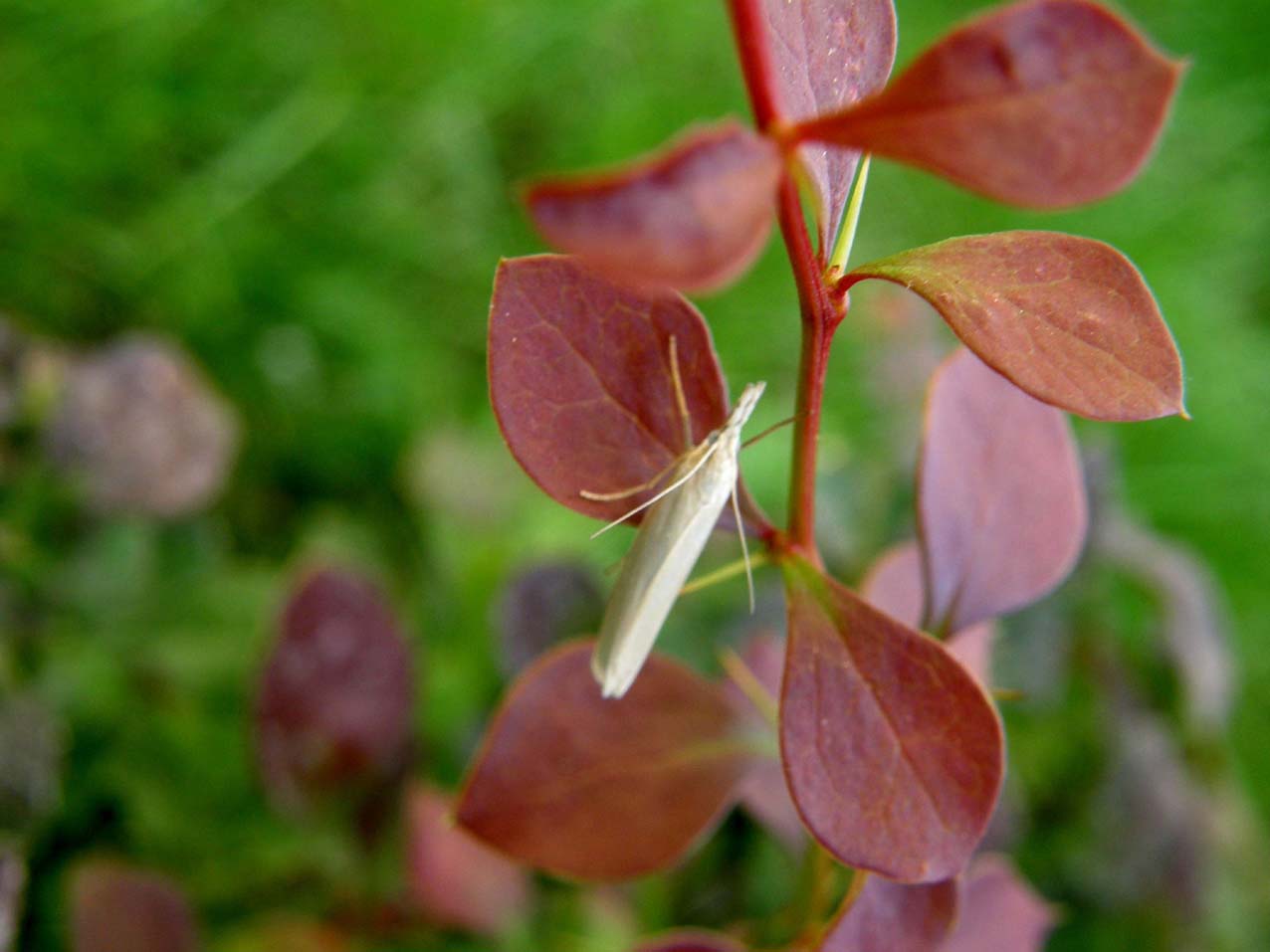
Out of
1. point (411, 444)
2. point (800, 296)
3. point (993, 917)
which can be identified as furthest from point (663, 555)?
point (411, 444)

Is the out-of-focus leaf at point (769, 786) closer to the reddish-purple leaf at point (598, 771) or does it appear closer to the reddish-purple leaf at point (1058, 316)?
the reddish-purple leaf at point (598, 771)

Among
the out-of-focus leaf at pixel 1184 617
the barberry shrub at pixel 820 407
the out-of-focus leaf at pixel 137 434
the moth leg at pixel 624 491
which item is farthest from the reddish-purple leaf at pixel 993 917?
the out-of-focus leaf at pixel 137 434

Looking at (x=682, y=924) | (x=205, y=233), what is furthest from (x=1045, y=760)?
(x=205, y=233)

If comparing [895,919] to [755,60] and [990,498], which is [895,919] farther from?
[755,60]

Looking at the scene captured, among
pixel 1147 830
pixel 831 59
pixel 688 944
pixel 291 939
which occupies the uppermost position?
pixel 831 59

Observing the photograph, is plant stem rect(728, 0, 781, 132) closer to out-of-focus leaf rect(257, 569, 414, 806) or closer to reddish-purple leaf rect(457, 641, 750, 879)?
reddish-purple leaf rect(457, 641, 750, 879)

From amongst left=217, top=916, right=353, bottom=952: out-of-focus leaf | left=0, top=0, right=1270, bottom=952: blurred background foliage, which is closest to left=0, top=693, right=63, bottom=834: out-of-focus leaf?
left=0, top=0, right=1270, bottom=952: blurred background foliage
